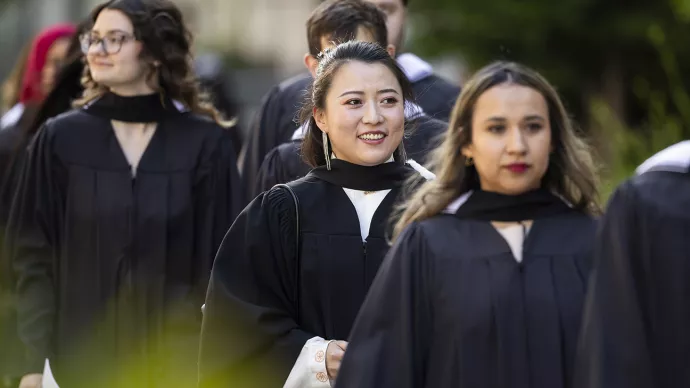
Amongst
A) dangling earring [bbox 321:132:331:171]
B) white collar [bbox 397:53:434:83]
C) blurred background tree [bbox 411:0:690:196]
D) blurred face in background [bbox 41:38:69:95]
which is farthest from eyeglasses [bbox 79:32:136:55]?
blurred background tree [bbox 411:0:690:196]

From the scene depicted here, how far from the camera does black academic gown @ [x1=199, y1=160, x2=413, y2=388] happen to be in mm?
6137

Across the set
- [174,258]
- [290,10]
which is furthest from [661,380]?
[290,10]

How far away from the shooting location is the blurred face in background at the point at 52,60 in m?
9.95

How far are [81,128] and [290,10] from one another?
4096cm

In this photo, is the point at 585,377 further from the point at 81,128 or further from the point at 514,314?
the point at 81,128

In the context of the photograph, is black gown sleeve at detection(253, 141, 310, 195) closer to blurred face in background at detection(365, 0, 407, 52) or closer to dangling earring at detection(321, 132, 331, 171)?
dangling earring at detection(321, 132, 331, 171)

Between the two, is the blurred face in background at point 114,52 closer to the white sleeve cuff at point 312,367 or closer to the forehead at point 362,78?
the forehead at point 362,78

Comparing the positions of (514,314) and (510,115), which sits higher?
(510,115)

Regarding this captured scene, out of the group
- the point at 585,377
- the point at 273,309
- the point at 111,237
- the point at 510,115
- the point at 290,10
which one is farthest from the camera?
the point at 290,10

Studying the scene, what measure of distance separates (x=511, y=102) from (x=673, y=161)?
21.5 inches

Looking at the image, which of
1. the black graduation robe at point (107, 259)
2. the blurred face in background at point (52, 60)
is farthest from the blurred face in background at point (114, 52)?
the blurred face in background at point (52, 60)

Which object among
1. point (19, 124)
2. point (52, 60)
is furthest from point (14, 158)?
point (52, 60)

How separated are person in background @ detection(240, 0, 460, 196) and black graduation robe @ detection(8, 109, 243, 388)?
498 millimetres

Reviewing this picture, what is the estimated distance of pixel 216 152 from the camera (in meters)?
7.97
